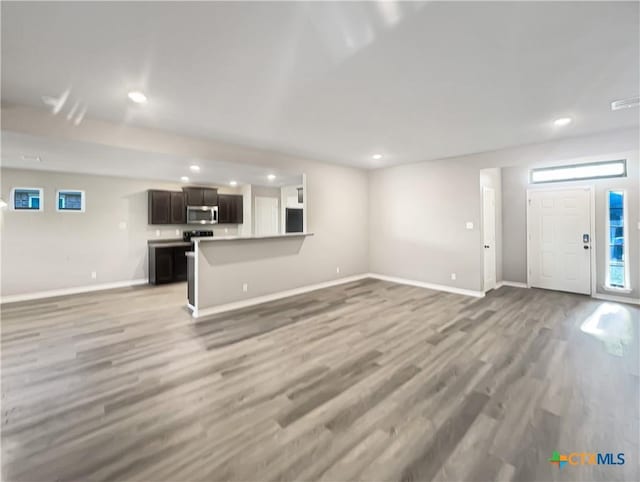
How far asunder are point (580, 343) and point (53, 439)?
4.89 m

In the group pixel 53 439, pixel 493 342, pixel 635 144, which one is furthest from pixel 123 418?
pixel 635 144

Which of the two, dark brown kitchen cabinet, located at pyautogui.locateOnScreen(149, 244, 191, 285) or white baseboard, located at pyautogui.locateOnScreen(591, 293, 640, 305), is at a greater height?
dark brown kitchen cabinet, located at pyautogui.locateOnScreen(149, 244, 191, 285)

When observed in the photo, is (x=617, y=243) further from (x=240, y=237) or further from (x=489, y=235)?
(x=240, y=237)

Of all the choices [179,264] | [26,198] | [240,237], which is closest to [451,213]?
[240,237]

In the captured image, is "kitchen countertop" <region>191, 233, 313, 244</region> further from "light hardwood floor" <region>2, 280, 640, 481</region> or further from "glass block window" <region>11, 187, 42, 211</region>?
"glass block window" <region>11, 187, 42, 211</region>

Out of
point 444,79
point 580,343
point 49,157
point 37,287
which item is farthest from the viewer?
point 37,287

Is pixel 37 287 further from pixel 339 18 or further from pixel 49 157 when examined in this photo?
pixel 339 18

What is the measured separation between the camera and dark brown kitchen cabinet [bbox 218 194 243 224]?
756cm

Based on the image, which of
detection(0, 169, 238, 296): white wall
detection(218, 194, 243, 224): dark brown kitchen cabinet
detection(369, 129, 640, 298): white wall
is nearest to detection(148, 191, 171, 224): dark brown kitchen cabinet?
detection(0, 169, 238, 296): white wall

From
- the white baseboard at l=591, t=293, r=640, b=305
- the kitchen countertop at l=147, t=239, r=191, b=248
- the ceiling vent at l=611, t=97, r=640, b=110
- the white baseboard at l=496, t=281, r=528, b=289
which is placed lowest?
the white baseboard at l=591, t=293, r=640, b=305

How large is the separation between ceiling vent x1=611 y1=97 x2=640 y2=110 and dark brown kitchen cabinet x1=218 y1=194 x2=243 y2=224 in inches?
284

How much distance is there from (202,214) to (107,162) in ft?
8.63

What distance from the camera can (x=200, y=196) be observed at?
7180 millimetres

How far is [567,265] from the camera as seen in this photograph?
18.1 ft
